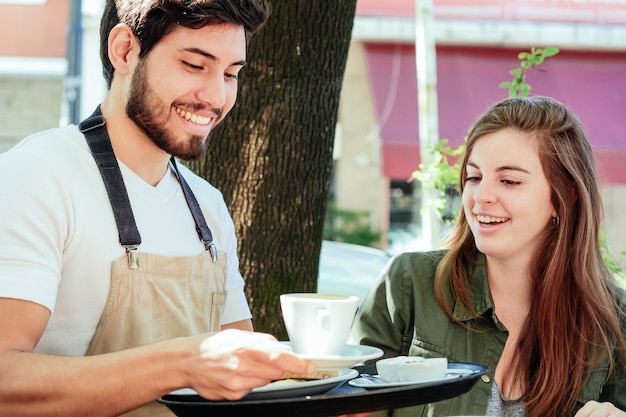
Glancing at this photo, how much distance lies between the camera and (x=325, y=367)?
1840 mm

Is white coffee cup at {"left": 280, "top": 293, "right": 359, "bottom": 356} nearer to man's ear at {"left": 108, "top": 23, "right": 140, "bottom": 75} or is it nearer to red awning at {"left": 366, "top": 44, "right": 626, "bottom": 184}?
man's ear at {"left": 108, "top": 23, "right": 140, "bottom": 75}

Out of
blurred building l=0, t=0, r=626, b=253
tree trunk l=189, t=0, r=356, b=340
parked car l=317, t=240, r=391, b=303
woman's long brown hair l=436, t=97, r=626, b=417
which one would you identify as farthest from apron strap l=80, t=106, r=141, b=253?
blurred building l=0, t=0, r=626, b=253

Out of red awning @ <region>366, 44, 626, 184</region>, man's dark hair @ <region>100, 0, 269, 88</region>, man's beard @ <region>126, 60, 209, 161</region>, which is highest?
red awning @ <region>366, 44, 626, 184</region>

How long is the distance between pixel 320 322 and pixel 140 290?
49 cm

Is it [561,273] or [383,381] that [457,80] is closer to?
[561,273]

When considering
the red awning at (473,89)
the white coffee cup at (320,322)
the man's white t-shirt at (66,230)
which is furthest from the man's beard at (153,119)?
the red awning at (473,89)

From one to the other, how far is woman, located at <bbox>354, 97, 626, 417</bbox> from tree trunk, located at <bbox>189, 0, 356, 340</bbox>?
695mm

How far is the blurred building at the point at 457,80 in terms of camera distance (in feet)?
36.6

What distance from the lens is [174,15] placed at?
2.15 m

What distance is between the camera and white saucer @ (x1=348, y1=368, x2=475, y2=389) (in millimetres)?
1867

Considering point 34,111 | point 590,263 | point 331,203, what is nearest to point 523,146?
point 590,263

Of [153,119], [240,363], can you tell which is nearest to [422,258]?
[153,119]

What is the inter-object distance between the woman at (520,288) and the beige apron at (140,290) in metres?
0.68

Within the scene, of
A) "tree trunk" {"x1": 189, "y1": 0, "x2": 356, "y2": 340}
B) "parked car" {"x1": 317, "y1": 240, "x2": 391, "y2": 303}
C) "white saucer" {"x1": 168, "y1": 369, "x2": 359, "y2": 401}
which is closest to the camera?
"white saucer" {"x1": 168, "y1": 369, "x2": 359, "y2": 401}
